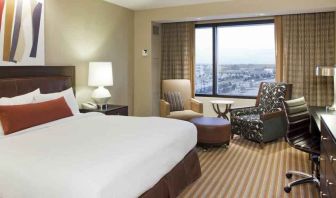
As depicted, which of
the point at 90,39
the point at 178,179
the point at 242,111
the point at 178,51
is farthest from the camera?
the point at 178,51

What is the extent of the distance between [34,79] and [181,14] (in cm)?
303

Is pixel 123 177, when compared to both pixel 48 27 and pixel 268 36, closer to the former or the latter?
pixel 48 27

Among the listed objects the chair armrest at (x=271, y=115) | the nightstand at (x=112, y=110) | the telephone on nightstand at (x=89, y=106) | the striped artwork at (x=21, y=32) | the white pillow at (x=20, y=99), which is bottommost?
the chair armrest at (x=271, y=115)

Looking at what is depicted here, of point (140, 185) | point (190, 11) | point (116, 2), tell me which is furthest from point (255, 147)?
point (116, 2)

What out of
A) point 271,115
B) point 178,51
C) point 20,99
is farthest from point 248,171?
point 178,51

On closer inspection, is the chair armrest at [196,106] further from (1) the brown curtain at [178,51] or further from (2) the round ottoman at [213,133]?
(2) the round ottoman at [213,133]

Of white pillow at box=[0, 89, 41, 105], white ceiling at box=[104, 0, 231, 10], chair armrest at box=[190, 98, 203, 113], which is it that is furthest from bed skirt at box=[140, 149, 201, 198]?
white ceiling at box=[104, 0, 231, 10]

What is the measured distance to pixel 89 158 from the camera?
1.95 meters

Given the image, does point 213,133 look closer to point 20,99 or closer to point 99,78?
point 99,78

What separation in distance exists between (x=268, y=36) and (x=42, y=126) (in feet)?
15.2

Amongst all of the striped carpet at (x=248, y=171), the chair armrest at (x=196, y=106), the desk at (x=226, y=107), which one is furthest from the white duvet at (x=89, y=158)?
the desk at (x=226, y=107)

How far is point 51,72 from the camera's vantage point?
3893mm

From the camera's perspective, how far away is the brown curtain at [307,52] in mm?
5086

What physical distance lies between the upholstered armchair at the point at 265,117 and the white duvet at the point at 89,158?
196 cm
